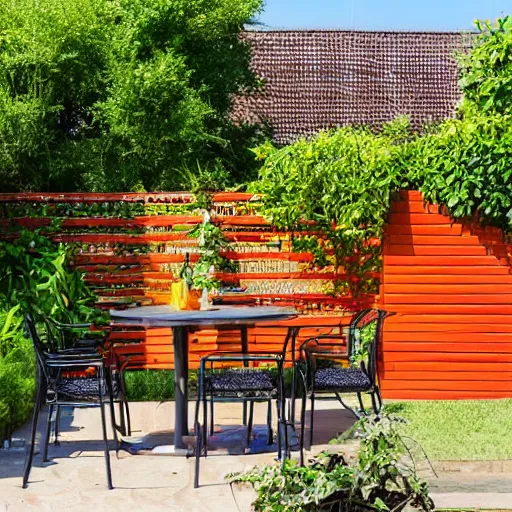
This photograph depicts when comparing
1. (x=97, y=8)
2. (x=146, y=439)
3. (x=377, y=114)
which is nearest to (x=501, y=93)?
(x=146, y=439)

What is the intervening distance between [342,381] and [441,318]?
89.6 inches

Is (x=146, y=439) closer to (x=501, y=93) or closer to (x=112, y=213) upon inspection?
(x=112, y=213)

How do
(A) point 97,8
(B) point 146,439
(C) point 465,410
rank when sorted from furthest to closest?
(A) point 97,8, (C) point 465,410, (B) point 146,439

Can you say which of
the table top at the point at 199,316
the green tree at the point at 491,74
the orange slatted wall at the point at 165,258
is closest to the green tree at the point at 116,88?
the orange slatted wall at the point at 165,258

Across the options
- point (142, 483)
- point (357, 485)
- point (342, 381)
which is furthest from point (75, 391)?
point (357, 485)

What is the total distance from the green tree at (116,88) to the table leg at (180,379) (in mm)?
6756

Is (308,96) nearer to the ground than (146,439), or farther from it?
farther from it

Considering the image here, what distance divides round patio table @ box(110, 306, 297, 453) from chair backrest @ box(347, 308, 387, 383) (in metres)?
0.54

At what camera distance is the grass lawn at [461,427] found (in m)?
6.42

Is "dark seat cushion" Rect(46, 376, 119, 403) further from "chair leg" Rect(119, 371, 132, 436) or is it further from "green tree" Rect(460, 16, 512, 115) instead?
"green tree" Rect(460, 16, 512, 115)

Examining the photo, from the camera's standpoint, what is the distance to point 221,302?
9117 millimetres

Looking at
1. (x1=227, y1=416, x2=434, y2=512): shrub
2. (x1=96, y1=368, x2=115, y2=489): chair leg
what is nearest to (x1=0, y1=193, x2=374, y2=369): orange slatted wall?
(x1=96, y1=368, x2=115, y2=489): chair leg

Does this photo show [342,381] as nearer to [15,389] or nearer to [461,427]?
[461,427]

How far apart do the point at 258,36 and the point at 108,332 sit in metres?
16.3
